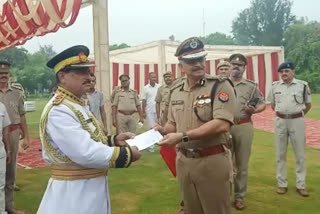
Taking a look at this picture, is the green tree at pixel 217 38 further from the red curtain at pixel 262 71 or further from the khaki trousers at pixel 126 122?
the khaki trousers at pixel 126 122

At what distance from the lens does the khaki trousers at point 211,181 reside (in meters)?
2.74

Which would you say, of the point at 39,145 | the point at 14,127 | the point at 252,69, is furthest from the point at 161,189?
the point at 252,69

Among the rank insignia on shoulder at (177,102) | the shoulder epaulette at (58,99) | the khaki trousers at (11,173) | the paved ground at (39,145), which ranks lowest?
the paved ground at (39,145)

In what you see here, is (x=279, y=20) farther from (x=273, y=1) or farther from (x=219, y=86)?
(x=219, y=86)

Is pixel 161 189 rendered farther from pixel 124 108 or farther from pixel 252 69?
pixel 252 69

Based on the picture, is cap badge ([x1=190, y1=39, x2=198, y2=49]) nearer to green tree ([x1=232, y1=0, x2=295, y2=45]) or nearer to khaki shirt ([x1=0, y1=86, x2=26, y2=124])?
khaki shirt ([x1=0, y1=86, x2=26, y2=124])

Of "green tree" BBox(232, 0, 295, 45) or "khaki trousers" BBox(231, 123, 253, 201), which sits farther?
"green tree" BBox(232, 0, 295, 45)

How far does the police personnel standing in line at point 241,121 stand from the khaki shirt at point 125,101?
10.9 ft

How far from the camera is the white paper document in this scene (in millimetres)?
2318

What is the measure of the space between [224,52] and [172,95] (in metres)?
13.0

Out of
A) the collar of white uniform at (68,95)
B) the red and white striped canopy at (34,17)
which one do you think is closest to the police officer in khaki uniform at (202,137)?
the collar of white uniform at (68,95)

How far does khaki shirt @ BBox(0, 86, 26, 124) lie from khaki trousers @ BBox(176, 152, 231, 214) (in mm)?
2769

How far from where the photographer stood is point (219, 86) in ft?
9.06

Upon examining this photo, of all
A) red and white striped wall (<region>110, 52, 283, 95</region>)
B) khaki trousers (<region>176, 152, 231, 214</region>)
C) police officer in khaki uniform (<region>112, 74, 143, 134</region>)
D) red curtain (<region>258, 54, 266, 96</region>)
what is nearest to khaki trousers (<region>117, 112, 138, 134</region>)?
→ police officer in khaki uniform (<region>112, 74, 143, 134</region>)
